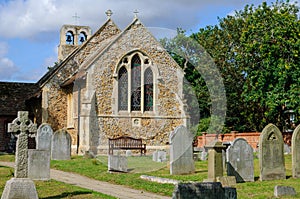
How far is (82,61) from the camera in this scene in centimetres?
3353

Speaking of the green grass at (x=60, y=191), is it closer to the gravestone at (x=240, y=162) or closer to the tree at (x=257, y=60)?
the gravestone at (x=240, y=162)

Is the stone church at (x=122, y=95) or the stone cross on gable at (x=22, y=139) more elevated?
the stone church at (x=122, y=95)

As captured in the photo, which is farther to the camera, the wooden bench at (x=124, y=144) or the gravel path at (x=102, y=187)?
the wooden bench at (x=124, y=144)

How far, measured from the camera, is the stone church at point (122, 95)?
1135 inches

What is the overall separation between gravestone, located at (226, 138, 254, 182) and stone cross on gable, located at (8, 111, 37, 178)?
6429 millimetres

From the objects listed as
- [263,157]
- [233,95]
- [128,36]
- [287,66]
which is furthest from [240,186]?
[233,95]

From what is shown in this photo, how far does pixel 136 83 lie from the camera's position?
29.1 metres

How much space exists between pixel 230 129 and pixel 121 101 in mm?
15236

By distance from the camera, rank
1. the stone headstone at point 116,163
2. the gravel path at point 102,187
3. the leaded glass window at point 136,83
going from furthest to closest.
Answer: the leaded glass window at point 136,83, the stone headstone at point 116,163, the gravel path at point 102,187

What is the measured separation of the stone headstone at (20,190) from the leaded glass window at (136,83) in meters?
16.9

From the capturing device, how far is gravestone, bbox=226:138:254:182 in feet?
50.5

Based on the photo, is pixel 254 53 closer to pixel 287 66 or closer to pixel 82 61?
pixel 287 66

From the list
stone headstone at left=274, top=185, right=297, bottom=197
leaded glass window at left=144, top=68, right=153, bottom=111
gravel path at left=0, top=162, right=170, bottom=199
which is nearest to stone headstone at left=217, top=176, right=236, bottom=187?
stone headstone at left=274, top=185, right=297, bottom=197

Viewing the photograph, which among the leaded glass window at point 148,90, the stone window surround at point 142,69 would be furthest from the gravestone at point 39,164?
the leaded glass window at point 148,90
